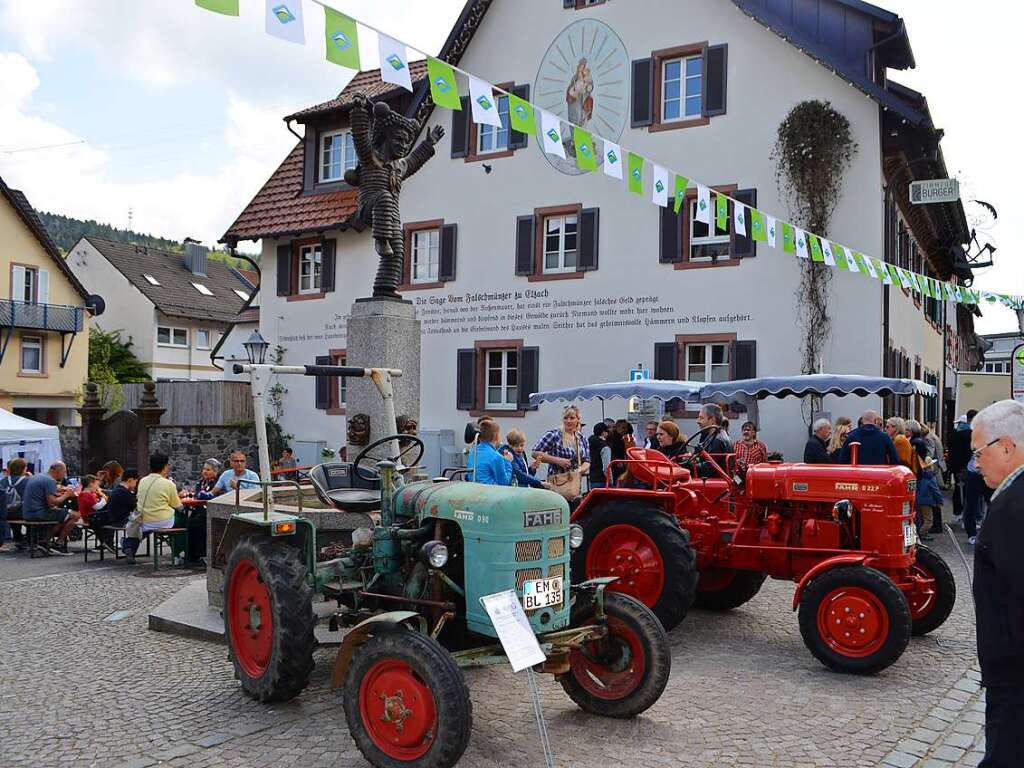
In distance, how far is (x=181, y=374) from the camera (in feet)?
145

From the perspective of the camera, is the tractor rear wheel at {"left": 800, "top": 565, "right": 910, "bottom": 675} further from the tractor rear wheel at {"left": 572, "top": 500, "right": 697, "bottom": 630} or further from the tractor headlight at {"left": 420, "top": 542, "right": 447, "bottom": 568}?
the tractor headlight at {"left": 420, "top": 542, "right": 447, "bottom": 568}

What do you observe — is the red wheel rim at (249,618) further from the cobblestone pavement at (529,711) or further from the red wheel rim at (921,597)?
the red wheel rim at (921,597)

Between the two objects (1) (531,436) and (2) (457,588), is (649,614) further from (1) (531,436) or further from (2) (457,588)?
(1) (531,436)

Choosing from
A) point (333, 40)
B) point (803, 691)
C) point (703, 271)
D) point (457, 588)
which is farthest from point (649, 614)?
point (703, 271)

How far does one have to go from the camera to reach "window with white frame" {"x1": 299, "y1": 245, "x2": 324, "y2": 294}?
22614mm

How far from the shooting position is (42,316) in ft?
115

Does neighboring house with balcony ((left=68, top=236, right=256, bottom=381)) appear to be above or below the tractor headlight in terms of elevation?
above

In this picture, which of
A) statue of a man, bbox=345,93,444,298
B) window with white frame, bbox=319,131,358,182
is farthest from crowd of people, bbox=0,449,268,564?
window with white frame, bbox=319,131,358,182

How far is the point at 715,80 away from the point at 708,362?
5.04 m

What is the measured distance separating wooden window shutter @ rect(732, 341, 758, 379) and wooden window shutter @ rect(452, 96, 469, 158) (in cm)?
722

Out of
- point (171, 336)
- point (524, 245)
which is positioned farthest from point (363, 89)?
point (171, 336)

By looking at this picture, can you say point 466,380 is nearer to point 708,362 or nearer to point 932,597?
point 708,362

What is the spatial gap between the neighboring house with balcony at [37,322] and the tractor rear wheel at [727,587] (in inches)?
1236

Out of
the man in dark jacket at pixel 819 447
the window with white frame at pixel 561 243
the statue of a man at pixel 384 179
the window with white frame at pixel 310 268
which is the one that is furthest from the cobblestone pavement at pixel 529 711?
the window with white frame at pixel 310 268
